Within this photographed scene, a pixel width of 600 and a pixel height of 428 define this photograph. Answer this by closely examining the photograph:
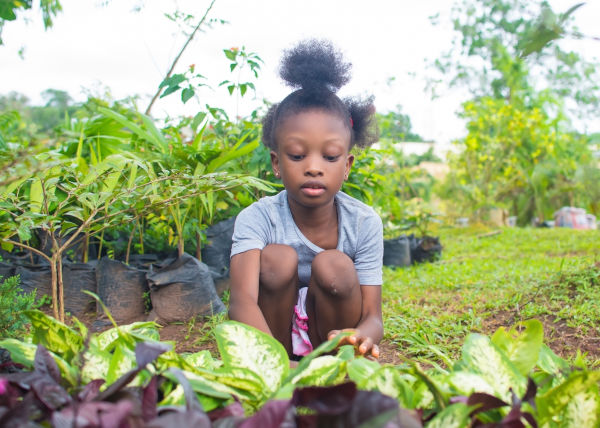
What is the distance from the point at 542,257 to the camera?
4.73 metres

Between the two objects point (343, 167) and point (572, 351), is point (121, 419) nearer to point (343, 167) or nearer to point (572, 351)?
point (343, 167)

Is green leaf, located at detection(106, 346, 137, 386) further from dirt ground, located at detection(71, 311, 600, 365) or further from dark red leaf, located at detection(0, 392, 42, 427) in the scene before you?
dirt ground, located at detection(71, 311, 600, 365)

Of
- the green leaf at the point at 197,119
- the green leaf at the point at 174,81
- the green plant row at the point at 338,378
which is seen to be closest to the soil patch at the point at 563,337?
the green plant row at the point at 338,378

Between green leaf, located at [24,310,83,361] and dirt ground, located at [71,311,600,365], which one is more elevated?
green leaf, located at [24,310,83,361]

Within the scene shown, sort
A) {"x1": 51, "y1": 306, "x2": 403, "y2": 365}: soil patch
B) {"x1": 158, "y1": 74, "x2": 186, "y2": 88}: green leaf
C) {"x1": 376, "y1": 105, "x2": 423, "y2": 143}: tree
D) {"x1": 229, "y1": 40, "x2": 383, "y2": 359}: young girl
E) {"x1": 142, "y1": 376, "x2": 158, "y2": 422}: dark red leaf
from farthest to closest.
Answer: {"x1": 376, "y1": 105, "x2": 423, "y2": 143}: tree
{"x1": 158, "y1": 74, "x2": 186, "y2": 88}: green leaf
{"x1": 51, "y1": 306, "x2": 403, "y2": 365}: soil patch
{"x1": 229, "y1": 40, "x2": 383, "y2": 359}: young girl
{"x1": 142, "y1": 376, "x2": 158, "y2": 422}: dark red leaf

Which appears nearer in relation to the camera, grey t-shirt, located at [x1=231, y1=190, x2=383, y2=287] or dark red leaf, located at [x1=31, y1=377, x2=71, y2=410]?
dark red leaf, located at [x1=31, y1=377, x2=71, y2=410]

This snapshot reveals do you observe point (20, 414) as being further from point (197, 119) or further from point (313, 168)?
point (197, 119)

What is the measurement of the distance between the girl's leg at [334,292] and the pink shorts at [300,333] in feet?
0.27

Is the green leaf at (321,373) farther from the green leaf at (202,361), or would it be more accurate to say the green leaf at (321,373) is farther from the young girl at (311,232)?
the young girl at (311,232)

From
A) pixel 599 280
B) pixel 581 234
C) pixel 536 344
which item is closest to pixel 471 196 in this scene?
pixel 581 234

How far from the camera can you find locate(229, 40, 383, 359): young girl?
1.71 meters

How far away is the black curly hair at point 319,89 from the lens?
1.82 metres

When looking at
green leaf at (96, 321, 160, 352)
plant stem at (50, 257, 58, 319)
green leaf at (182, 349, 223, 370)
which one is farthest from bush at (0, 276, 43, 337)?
green leaf at (182, 349, 223, 370)

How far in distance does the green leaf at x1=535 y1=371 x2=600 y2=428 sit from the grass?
779 millimetres
